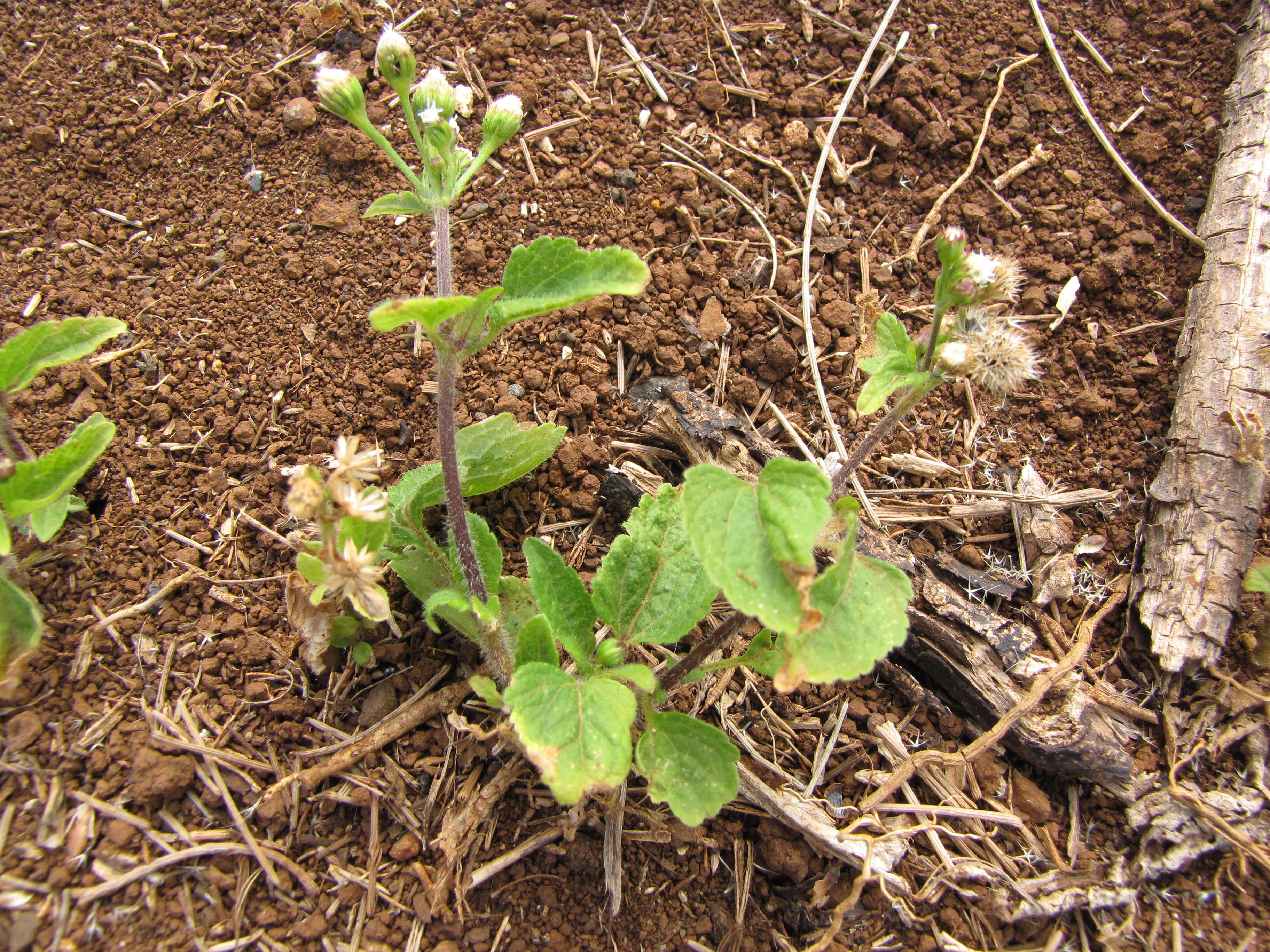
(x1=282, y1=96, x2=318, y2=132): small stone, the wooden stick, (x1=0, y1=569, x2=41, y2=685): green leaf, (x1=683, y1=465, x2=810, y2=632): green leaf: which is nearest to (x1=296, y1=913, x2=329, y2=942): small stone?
(x1=0, y1=569, x2=41, y2=685): green leaf

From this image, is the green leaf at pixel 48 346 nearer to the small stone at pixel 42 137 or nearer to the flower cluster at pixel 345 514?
the flower cluster at pixel 345 514

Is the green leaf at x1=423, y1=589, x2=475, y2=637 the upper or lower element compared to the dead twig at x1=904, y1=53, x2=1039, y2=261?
lower

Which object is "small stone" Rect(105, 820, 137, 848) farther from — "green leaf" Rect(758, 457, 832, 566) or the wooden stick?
the wooden stick

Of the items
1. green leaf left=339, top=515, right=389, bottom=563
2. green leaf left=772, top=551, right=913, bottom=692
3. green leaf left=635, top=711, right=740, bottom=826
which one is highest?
green leaf left=339, top=515, right=389, bottom=563

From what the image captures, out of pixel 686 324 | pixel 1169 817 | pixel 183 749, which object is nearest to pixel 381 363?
pixel 686 324

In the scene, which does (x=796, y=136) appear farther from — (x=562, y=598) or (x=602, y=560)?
(x=562, y=598)

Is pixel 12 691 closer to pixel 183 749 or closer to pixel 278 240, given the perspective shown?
pixel 183 749
